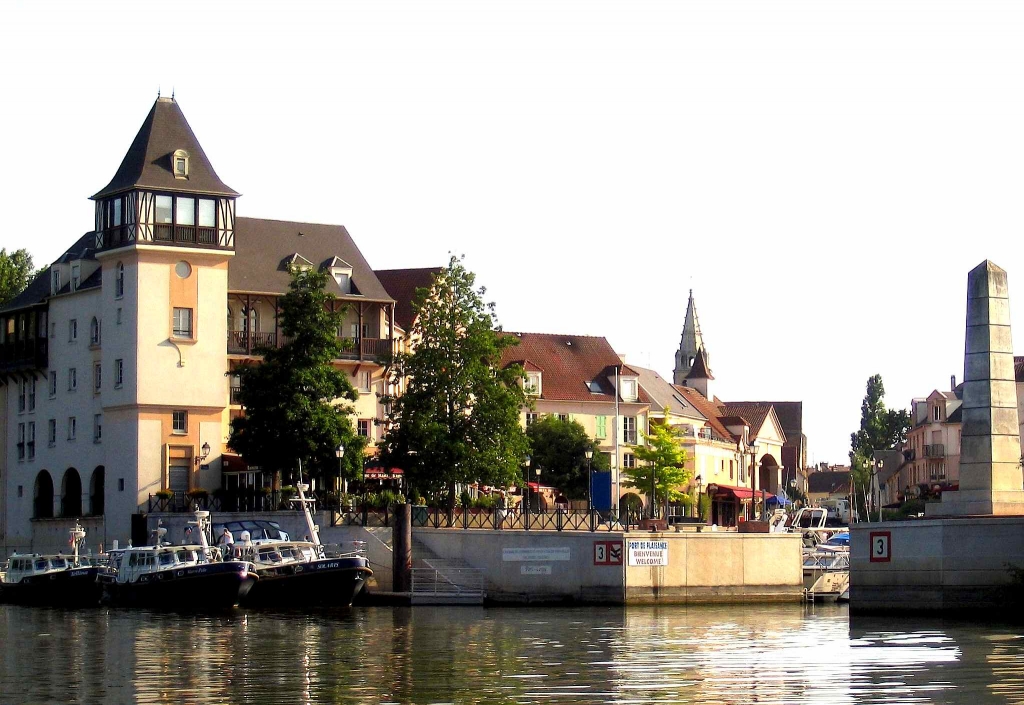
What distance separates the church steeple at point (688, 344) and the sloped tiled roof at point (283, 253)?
85.5 meters

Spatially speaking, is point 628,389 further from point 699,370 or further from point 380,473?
point 380,473

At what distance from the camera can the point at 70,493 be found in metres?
88.6

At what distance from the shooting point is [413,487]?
255 ft

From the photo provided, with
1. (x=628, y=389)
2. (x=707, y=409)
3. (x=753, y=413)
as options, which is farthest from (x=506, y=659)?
(x=753, y=413)

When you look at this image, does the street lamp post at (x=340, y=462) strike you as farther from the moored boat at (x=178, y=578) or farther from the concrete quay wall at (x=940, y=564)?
the concrete quay wall at (x=940, y=564)

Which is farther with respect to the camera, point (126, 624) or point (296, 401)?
point (296, 401)

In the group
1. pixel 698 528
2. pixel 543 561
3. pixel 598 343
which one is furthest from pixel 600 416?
pixel 543 561

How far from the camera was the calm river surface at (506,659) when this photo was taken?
33812mm

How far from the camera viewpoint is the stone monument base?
52.7 m

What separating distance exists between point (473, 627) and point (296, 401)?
83.6ft

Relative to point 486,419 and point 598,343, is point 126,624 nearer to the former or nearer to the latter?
point 486,419

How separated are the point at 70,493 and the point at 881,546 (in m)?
48.6

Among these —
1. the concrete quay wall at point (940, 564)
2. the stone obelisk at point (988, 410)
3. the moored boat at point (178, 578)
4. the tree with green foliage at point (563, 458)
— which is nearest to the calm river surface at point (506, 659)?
the concrete quay wall at point (940, 564)

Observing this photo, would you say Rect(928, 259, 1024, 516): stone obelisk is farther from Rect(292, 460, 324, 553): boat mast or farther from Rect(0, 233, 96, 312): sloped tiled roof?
Rect(0, 233, 96, 312): sloped tiled roof
